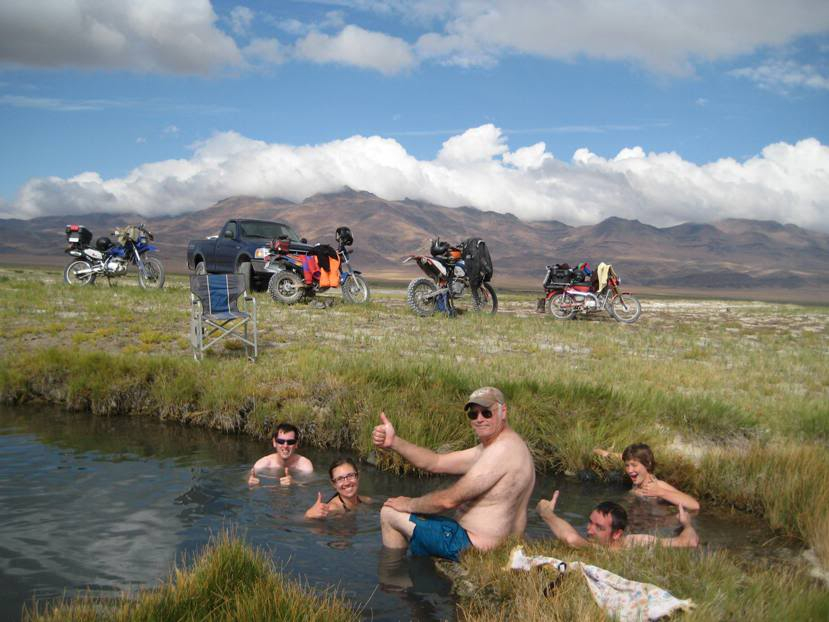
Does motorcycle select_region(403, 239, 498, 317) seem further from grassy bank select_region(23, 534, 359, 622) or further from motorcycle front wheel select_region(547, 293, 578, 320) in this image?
grassy bank select_region(23, 534, 359, 622)

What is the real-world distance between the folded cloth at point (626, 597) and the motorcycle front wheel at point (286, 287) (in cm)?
1567

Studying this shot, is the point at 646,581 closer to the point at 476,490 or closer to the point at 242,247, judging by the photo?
the point at 476,490

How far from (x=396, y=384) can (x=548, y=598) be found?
5489 mm

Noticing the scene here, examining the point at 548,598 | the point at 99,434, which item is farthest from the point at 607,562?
the point at 99,434

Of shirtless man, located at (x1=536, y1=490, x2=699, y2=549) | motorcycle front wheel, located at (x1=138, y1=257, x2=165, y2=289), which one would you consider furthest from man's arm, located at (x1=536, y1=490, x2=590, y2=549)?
motorcycle front wheel, located at (x1=138, y1=257, x2=165, y2=289)

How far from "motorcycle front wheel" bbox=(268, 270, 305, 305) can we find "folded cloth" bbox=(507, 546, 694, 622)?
1567 cm

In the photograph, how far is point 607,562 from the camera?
488 centimetres

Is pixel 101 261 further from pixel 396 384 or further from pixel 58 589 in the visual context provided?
pixel 58 589

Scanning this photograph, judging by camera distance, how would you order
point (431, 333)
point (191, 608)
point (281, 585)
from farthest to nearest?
1. point (431, 333)
2. point (281, 585)
3. point (191, 608)

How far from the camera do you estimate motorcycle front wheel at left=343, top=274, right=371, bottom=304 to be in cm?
2069

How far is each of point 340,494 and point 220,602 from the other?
112 inches

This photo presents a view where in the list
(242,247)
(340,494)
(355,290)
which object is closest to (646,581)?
(340,494)

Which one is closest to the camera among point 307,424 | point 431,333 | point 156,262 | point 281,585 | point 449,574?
point 281,585

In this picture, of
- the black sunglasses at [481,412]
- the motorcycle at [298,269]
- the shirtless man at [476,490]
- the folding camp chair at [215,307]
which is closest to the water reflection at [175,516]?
the shirtless man at [476,490]
